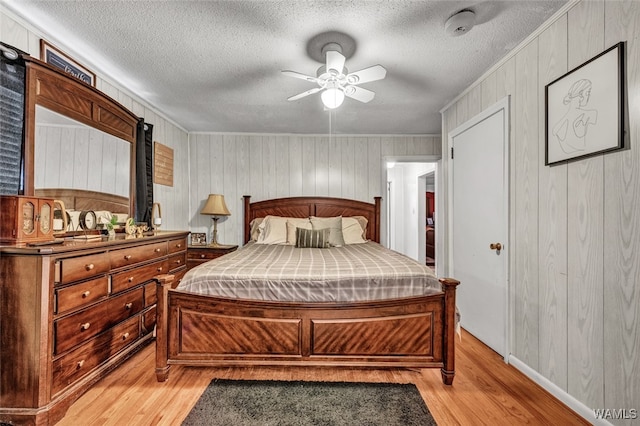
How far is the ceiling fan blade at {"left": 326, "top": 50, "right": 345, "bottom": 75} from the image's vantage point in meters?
1.98

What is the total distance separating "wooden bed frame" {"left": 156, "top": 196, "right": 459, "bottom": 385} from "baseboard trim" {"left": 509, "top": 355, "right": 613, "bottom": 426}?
60 centimetres

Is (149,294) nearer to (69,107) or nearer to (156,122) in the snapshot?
(69,107)

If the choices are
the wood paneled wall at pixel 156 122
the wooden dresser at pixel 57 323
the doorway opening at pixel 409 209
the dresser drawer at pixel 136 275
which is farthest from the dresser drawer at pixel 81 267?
the doorway opening at pixel 409 209

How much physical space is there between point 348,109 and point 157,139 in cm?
230

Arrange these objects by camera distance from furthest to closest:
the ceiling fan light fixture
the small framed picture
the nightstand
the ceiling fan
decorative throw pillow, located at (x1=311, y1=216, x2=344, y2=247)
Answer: the small framed picture → the nightstand → decorative throw pillow, located at (x1=311, y1=216, x2=344, y2=247) → the ceiling fan light fixture → the ceiling fan

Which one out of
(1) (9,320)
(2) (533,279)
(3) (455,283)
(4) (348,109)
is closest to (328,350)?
(3) (455,283)

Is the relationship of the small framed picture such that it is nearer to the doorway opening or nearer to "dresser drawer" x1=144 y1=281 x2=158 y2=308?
"dresser drawer" x1=144 y1=281 x2=158 y2=308

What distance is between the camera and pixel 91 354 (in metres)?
1.90

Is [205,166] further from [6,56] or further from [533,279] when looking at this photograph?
[533,279]

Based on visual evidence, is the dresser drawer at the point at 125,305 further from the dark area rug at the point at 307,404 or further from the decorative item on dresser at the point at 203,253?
the decorative item on dresser at the point at 203,253

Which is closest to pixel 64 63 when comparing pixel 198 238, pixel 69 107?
pixel 69 107

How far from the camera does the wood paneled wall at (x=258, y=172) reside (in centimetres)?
452

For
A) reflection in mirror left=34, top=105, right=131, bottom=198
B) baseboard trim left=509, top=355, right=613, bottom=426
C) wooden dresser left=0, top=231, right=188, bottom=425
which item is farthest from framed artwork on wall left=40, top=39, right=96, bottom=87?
baseboard trim left=509, top=355, right=613, bottom=426

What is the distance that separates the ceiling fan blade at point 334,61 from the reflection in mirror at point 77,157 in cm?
190
